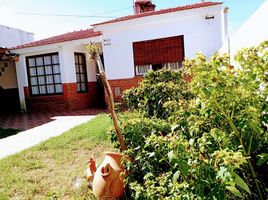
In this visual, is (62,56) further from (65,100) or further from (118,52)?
(118,52)

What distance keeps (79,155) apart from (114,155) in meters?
2.11

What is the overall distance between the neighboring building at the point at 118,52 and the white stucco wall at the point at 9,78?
65.1 inches

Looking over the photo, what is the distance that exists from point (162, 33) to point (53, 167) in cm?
787

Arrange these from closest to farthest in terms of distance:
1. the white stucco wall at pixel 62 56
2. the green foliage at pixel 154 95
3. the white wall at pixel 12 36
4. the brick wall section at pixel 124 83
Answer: the green foliage at pixel 154 95 < the brick wall section at pixel 124 83 < the white stucco wall at pixel 62 56 < the white wall at pixel 12 36

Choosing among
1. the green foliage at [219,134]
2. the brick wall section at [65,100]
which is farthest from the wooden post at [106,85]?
the brick wall section at [65,100]

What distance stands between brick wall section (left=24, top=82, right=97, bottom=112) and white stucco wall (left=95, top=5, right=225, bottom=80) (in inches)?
87.1

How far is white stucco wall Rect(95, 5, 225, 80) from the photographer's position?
10656 mm

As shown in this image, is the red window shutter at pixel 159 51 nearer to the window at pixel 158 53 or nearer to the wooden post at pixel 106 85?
the window at pixel 158 53

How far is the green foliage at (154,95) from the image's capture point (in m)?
5.07

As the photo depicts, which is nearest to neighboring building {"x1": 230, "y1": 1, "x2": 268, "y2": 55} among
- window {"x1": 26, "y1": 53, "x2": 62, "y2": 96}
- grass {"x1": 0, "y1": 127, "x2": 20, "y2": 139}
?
grass {"x1": 0, "y1": 127, "x2": 20, "y2": 139}

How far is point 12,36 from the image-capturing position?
67.0ft

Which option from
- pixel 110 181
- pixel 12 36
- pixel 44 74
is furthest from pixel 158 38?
pixel 12 36

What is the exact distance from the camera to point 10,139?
26.5ft

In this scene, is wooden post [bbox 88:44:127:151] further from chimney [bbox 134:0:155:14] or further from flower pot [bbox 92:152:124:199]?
chimney [bbox 134:0:155:14]
